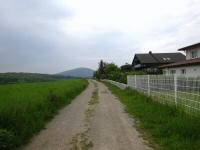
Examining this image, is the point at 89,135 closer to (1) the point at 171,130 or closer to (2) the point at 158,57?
(1) the point at 171,130

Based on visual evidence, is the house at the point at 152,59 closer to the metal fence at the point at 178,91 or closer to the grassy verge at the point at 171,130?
the metal fence at the point at 178,91

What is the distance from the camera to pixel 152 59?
6100cm

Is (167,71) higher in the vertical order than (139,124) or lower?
higher

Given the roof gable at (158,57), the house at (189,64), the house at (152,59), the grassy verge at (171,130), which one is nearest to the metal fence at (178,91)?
the grassy verge at (171,130)

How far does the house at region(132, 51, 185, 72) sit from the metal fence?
1701 inches

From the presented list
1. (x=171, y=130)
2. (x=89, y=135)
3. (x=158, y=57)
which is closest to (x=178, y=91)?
(x=171, y=130)

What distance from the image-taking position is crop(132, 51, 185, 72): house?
59.6m

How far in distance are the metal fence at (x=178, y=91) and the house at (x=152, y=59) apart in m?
43.2

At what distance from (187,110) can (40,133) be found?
211 inches

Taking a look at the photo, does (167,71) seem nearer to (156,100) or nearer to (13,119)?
(156,100)

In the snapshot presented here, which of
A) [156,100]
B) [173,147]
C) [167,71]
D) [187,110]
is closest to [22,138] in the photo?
[173,147]

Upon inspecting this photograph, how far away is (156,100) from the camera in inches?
570

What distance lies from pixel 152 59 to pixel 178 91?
5111 cm

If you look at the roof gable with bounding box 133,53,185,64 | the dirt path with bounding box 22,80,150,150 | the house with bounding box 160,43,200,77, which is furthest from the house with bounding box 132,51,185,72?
the dirt path with bounding box 22,80,150,150
